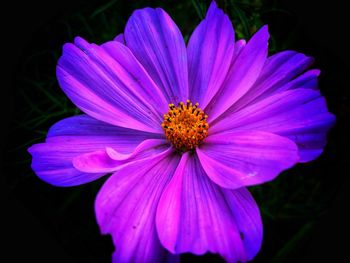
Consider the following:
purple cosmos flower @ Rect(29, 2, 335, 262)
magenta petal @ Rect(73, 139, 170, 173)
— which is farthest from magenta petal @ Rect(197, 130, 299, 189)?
magenta petal @ Rect(73, 139, 170, 173)

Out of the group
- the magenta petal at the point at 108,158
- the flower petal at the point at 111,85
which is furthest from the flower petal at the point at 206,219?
the flower petal at the point at 111,85

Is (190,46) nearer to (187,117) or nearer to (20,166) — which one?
(187,117)

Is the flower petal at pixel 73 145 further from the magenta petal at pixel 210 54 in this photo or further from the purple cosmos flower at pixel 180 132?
the magenta petal at pixel 210 54

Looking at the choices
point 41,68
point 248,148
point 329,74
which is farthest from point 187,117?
point 41,68

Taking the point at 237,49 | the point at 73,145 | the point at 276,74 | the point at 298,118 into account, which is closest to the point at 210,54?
the point at 237,49

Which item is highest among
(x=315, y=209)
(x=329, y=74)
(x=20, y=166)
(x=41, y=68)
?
(x=41, y=68)
